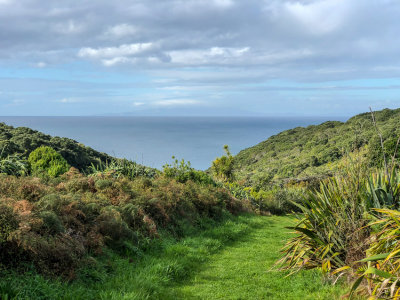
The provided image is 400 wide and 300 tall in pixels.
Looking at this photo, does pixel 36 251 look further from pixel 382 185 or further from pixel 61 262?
pixel 382 185

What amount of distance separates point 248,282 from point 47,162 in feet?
28.2

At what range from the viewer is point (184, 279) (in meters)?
6.76

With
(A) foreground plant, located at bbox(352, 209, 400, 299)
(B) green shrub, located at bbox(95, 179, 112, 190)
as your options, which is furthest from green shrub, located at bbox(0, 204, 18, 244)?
(A) foreground plant, located at bbox(352, 209, 400, 299)

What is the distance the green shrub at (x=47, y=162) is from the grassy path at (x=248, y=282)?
6.18 meters

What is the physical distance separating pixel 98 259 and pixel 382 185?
580 cm

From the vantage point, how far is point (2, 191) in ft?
22.7

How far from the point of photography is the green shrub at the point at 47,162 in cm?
1142

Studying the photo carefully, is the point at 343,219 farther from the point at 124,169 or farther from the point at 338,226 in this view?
the point at 124,169

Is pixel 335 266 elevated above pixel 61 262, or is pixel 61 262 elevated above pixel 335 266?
pixel 61 262

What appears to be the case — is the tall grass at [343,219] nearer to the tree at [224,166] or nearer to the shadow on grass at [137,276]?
the shadow on grass at [137,276]

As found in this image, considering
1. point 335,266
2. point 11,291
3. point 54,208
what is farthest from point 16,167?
point 335,266

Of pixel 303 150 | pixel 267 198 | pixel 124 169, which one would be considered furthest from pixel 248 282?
pixel 303 150

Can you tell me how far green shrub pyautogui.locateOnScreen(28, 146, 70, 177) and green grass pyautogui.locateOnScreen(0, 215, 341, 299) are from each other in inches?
194

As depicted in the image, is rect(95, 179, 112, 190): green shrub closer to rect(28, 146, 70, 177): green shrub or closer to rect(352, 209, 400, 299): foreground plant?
rect(28, 146, 70, 177): green shrub
